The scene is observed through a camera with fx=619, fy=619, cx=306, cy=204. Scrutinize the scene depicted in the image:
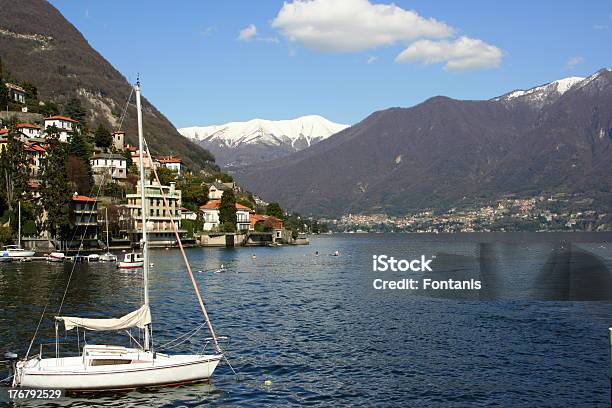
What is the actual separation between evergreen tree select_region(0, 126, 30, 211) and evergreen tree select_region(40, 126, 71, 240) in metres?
4.86

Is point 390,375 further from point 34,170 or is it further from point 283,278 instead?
point 34,170

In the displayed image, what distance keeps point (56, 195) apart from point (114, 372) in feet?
378

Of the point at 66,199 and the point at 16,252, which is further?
the point at 66,199

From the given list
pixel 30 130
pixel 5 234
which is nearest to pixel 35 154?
pixel 30 130

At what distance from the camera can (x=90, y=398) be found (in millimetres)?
33625

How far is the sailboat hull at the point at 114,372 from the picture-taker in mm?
33250

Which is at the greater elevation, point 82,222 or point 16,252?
point 82,222

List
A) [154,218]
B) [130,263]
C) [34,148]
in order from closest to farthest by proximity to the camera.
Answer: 1. [130,263]
2. [34,148]
3. [154,218]

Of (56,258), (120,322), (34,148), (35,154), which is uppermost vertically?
(34,148)

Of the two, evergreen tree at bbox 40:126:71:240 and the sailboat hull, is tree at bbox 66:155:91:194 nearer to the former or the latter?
evergreen tree at bbox 40:126:71:240

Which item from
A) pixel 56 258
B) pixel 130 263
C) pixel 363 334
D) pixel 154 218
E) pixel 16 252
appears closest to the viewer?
pixel 363 334

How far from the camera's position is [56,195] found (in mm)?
138750

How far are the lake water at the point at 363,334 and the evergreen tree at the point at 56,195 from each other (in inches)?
1631

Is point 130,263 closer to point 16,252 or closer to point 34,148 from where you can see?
point 16,252
